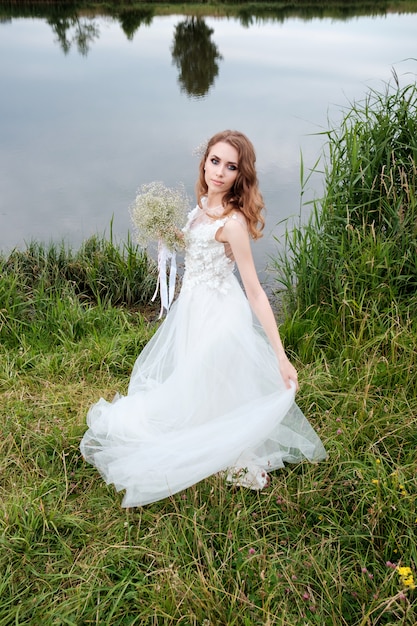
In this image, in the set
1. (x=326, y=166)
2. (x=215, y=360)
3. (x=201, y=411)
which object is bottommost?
(x=201, y=411)

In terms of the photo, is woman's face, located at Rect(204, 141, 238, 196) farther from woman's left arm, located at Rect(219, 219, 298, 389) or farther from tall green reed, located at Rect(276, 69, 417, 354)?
tall green reed, located at Rect(276, 69, 417, 354)

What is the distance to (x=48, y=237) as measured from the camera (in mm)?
5488

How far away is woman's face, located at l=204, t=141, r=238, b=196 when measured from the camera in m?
2.26

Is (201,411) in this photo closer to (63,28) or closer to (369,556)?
(369,556)

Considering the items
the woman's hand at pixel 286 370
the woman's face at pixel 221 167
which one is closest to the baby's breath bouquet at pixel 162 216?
the woman's face at pixel 221 167

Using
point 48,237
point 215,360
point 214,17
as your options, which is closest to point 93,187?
point 48,237

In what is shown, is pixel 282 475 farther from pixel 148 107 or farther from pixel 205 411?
pixel 148 107

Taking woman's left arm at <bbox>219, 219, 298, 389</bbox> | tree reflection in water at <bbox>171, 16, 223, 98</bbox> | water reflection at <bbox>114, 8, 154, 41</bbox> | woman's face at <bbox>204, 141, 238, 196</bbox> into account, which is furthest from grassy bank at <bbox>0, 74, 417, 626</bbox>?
water reflection at <bbox>114, 8, 154, 41</bbox>

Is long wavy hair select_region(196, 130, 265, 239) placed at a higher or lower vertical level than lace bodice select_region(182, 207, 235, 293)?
higher

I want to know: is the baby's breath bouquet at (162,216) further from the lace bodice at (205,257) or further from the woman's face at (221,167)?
the woman's face at (221,167)

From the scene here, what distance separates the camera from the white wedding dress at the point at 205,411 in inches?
88.7

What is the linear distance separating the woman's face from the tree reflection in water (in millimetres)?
8562

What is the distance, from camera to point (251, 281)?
223 cm

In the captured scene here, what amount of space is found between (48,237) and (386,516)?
14.1 ft
